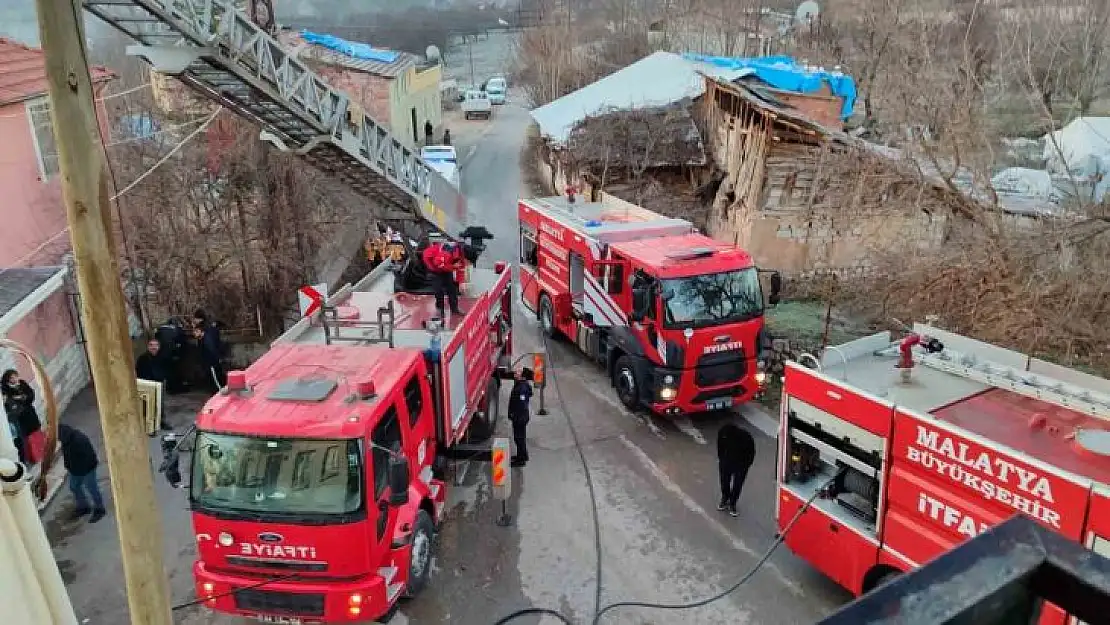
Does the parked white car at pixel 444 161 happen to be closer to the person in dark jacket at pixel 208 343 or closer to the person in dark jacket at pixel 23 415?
the person in dark jacket at pixel 208 343

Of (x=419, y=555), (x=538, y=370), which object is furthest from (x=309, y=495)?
(x=538, y=370)

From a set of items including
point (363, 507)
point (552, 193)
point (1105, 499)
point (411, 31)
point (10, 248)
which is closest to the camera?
point (1105, 499)

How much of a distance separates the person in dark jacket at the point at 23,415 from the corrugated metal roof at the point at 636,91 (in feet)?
56.6

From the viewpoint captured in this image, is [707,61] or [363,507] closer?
[363,507]

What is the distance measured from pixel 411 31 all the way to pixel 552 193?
178 ft

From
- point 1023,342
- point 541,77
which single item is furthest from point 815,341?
point 541,77

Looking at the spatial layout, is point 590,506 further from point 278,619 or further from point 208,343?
point 208,343

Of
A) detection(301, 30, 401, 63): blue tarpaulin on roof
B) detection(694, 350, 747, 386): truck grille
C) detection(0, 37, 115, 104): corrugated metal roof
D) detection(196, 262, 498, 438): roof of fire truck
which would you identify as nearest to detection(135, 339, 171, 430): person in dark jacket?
detection(196, 262, 498, 438): roof of fire truck

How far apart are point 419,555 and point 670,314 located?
4807 mm

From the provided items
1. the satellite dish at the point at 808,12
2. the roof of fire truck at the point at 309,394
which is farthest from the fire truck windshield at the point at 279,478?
the satellite dish at the point at 808,12

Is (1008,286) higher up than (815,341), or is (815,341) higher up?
(1008,286)

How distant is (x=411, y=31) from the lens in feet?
252

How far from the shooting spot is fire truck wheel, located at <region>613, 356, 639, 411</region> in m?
11.7

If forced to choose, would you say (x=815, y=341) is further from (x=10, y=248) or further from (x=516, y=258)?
(x=10, y=248)
